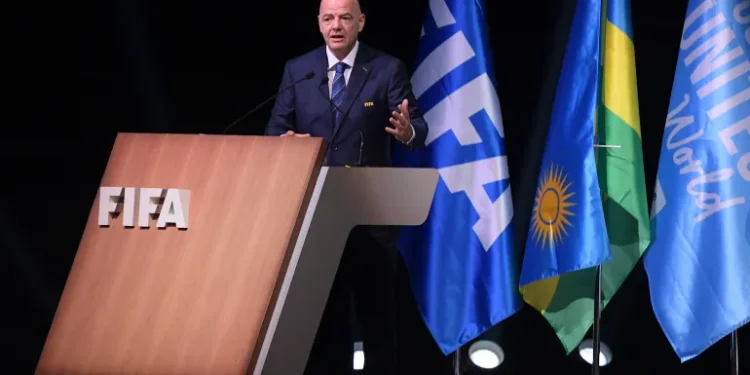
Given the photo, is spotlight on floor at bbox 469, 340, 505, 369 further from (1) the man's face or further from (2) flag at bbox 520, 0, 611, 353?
(1) the man's face

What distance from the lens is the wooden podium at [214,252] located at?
2111 mm

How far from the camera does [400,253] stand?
3.95 metres

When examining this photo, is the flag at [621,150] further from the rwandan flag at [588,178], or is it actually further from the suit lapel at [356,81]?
the suit lapel at [356,81]

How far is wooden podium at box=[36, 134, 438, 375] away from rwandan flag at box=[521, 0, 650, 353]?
1.41 meters

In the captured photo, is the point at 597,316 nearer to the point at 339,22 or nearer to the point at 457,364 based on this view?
the point at 457,364

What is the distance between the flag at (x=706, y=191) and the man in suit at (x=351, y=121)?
1129mm

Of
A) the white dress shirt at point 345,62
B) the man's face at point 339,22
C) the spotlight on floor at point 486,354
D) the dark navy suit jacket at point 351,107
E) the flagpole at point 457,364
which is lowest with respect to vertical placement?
the flagpole at point 457,364

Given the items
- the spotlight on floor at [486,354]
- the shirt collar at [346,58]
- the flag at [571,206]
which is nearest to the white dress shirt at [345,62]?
the shirt collar at [346,58]

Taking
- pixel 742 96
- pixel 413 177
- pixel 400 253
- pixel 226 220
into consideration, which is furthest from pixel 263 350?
pixel 742 96

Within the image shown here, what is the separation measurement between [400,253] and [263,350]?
187 cm

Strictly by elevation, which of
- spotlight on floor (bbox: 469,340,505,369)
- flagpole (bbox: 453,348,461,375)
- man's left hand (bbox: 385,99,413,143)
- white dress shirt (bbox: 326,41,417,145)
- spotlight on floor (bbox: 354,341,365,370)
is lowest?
spotlight on floor (bbox: 354,341,365,370)

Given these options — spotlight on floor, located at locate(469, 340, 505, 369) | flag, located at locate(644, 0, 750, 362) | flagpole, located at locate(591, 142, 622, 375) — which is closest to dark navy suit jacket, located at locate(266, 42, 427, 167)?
flagpole, located at locate(591, 142, 622, 375)

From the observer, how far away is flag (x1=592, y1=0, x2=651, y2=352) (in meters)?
3.61

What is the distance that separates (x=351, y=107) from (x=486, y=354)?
1.57 m
